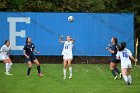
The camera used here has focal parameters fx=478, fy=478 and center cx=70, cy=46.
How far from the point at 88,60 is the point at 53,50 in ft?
9.27

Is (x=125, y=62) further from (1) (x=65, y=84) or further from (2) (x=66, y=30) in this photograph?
(2) (x=66, y=30)

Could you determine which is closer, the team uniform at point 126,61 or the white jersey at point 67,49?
the team uniform at point 126,61

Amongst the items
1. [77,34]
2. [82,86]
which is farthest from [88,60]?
[82,86]

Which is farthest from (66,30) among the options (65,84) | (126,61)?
(126,61)

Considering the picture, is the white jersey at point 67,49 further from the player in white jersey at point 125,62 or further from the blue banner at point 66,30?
the blue banner at point 66,30

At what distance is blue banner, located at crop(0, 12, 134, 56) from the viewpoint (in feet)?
116

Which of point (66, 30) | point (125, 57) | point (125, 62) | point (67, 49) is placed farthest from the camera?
point (66, 30)

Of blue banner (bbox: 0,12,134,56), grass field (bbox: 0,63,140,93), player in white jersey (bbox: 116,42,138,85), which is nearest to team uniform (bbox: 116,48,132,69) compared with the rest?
player in white jersey (bbox: 116,42,138,85)

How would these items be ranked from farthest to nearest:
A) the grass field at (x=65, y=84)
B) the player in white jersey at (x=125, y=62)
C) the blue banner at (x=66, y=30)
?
1. the blue banner at (x=66, y=30)
2. the player in white jersey at (x=125, y=62)
3. the grass field at (x=65, y=84)

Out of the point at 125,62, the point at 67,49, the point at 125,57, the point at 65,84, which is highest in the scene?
the point at 67,49

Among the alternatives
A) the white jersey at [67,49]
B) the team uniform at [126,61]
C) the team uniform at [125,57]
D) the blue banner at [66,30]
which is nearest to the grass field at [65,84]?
the team uniform at [126,61]

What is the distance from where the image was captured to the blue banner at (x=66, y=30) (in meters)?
35.4

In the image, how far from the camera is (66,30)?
117ft

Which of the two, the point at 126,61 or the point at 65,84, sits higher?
→ the point at 126,61
